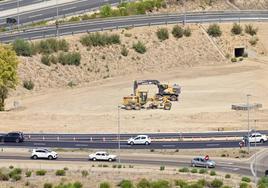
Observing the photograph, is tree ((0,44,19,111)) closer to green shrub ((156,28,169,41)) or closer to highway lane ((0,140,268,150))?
highway lane ((0,140,268,150))

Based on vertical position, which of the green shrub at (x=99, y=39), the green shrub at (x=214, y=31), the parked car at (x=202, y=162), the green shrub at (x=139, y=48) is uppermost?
the green shrub at (x=214, y=31)

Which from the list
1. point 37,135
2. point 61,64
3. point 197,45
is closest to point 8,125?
point 37,135

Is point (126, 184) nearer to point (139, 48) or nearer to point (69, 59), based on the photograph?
point (69, 59)

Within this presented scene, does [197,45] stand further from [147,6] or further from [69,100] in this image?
[69,100]

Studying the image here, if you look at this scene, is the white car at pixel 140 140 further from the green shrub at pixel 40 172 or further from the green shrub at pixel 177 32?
the green shrub at pixel 177 32

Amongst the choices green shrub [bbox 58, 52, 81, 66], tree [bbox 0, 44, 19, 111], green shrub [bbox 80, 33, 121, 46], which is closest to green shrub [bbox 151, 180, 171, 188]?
tree [bbox 0, 44, 19, 111]

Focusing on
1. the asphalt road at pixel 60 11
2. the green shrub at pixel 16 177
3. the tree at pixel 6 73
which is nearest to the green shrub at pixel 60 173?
the green shrub at pixel 16 177
